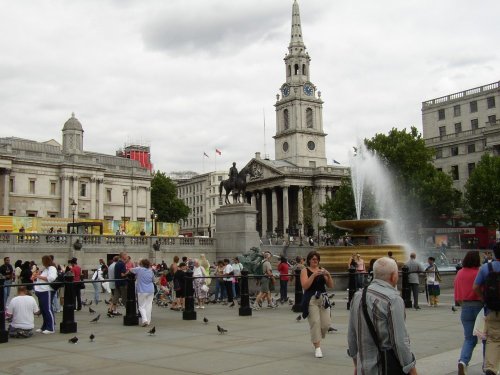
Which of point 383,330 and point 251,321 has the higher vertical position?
point 383,330

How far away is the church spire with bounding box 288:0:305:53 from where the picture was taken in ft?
379

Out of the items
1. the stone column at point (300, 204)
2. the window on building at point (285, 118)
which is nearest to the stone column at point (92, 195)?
the stone column at point (300, 204)

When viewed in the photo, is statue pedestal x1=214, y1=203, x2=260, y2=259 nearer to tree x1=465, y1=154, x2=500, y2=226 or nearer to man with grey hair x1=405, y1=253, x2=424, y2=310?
man with grey hair x1=405, y1=253, x2=424, y2=310

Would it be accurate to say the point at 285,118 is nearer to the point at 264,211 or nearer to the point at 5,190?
the point at 264,211

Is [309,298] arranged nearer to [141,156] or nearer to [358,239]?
[358,239]

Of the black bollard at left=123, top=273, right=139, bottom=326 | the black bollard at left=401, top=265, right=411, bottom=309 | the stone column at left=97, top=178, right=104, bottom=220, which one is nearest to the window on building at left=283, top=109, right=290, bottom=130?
the stone column at left=97, top=178, right=104, bottom=220

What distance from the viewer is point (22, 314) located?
531 inches

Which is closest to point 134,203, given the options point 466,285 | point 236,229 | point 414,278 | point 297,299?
point 236,229

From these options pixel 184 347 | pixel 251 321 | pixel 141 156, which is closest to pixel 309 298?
pixel 184 347

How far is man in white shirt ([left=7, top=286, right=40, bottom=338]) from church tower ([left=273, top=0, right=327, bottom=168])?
98031mm

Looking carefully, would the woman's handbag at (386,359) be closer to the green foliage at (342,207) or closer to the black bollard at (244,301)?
the black bollard at (244,301)

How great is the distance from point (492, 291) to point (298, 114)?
106122 millimetres

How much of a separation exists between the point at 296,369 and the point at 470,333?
9.00 ft

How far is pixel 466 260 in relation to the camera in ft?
31.3
